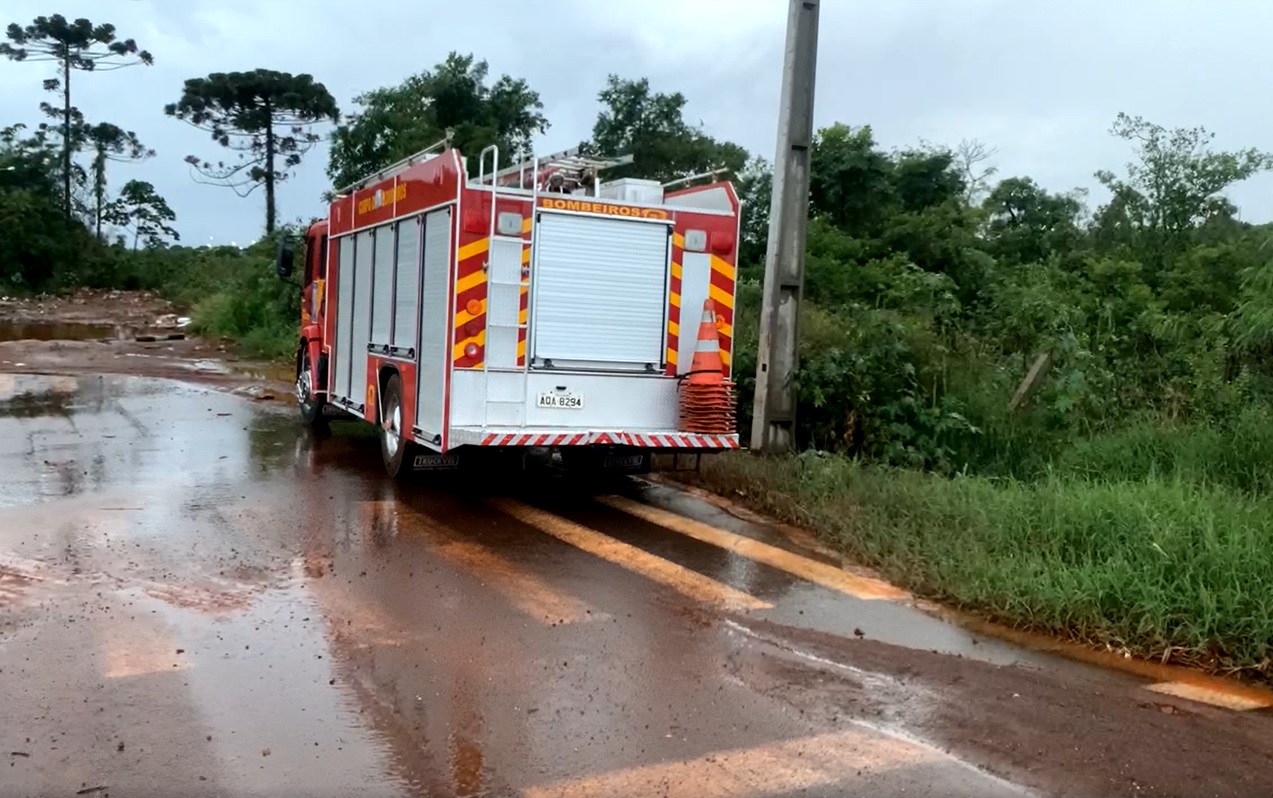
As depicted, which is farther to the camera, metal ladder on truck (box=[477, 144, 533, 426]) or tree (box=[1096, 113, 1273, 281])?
tree (box=[1096, 113, 1273, 281])

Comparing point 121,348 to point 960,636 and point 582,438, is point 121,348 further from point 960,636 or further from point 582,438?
point 960,636

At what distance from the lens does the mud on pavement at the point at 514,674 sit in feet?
13.8

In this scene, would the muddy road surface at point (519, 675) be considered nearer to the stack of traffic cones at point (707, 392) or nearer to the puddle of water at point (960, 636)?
the puddle of water at point (960, 636)

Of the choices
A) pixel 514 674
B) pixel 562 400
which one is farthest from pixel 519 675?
pixel 562 400

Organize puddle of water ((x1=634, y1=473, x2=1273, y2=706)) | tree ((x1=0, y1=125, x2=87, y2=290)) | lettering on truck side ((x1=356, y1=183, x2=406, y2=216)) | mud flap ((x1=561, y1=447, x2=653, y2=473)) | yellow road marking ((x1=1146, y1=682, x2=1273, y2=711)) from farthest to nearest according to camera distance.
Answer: tree ((x1=0, y1=125, x2=87, y2=290))
lettering on truck side ((x1=356, y1=183, x2=406, y2=216))
mud flap ((x1=561, y1=447, x2=653, y2=473))
puddle of water ((x1=634, y1=473, x2=1273, y2=706))
yellow road marking ((x1=1146, y1=682, x2=1273, y2=711))

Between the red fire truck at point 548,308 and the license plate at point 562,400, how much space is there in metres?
0.01

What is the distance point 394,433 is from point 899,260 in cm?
1314

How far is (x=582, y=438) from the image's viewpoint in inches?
358

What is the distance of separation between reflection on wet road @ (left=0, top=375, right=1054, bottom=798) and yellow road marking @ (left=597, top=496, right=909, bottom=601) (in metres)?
0.03

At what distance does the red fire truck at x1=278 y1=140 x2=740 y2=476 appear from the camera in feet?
28.8

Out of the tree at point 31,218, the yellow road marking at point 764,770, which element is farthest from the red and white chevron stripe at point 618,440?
the tree at point 31,218

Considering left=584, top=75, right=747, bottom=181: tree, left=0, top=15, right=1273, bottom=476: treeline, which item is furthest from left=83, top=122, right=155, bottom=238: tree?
left=584, top=75, right=747, bottom=181: tree

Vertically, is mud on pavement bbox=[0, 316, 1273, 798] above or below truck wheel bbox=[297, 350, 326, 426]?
below

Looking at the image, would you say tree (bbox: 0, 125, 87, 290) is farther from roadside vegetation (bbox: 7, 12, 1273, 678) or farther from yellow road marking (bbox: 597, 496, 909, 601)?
yellow road marking (bbox: 597, 496, 909, 601)
